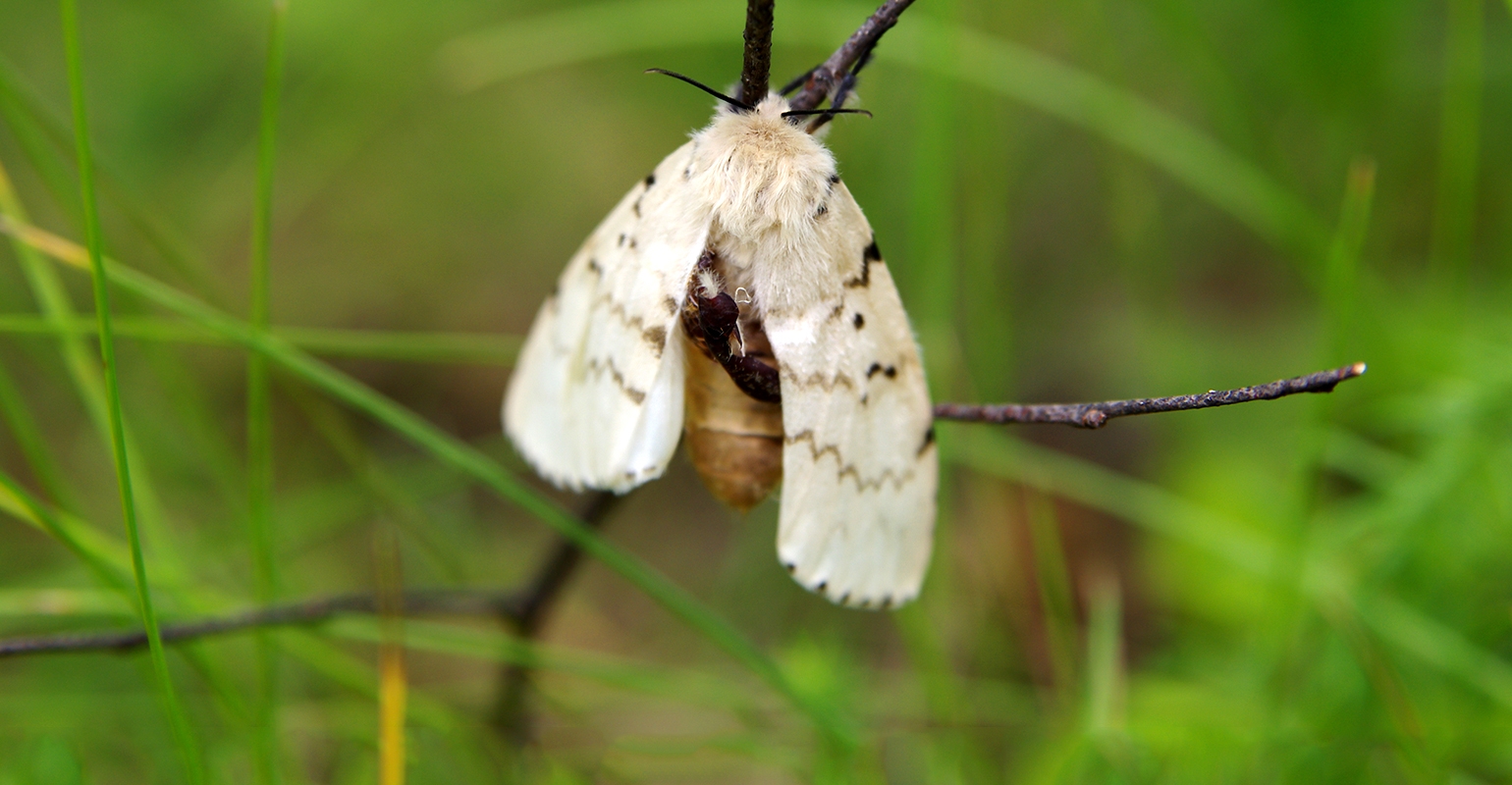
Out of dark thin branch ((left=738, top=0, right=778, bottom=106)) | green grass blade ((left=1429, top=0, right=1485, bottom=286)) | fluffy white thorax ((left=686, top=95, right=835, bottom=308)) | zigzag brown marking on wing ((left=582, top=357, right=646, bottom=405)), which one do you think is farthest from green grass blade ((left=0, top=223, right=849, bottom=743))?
green grass blade ((left=1429, top=0, right=1485, bottom=286))

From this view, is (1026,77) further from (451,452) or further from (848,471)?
(451,452)

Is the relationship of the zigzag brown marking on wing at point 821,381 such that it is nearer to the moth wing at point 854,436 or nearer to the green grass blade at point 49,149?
the moth wing at point 854,436

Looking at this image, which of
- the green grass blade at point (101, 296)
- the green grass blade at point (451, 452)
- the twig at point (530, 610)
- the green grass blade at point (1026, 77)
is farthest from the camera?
the green grass blade at point (1026, 77)

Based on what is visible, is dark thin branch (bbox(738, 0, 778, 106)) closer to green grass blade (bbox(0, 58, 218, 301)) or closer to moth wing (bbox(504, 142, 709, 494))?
moth wing (bbox(504, 142, 709, 494))

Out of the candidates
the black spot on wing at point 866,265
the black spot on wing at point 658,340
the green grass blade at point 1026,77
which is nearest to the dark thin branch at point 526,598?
the black spot on wing at point 866,265

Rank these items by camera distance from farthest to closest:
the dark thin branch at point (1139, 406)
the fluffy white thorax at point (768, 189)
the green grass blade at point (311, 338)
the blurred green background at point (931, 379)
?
the blurred green background at point (931, 379)
the green grass blade at point (311, 338)
the fluffy white thorax at point (768, 189)
the dark thin branch at point (1139, 406)

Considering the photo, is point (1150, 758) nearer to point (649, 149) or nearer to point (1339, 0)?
point (1339, 0)
